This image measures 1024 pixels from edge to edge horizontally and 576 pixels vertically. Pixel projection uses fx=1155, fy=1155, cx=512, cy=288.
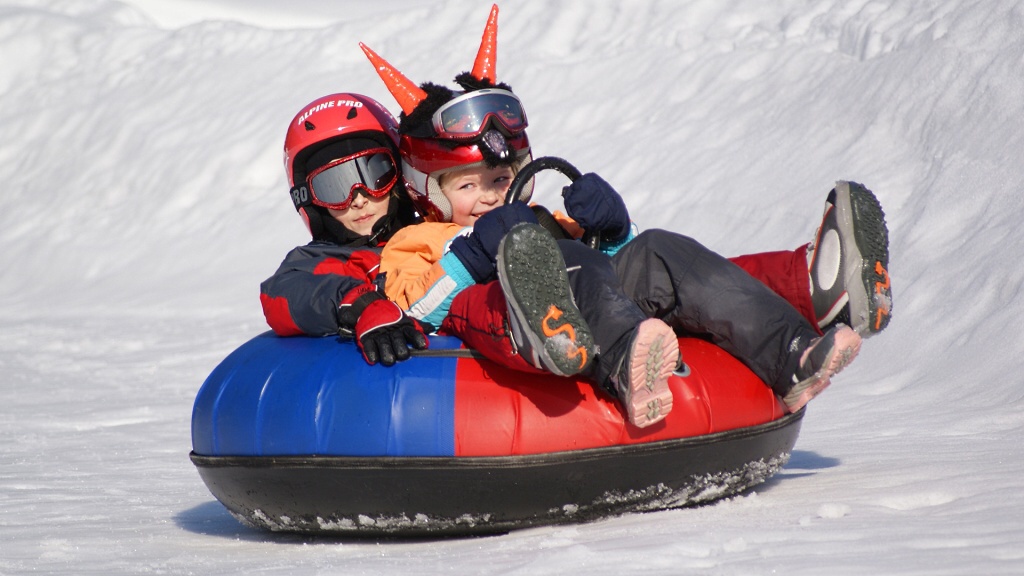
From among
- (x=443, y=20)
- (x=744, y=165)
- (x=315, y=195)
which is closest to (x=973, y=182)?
(x=744, y=165)

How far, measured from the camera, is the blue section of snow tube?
3.28 metres

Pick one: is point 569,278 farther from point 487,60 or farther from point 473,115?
point 487,60

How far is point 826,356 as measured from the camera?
3219 mm

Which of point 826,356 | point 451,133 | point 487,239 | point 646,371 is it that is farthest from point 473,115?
point 826,356

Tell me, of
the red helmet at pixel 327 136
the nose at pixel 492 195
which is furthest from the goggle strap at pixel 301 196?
the nose at pixel 492 195

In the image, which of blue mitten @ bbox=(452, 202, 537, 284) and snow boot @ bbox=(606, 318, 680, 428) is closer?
snow boot @ bbox=(606, 318, 680, 428)

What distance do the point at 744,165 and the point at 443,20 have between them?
6.35m

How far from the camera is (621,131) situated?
448 inches

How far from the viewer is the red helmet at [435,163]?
413 cm

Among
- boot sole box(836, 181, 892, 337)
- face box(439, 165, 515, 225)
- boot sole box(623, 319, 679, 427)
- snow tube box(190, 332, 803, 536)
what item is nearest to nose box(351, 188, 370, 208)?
face box(439, 165, 515, 225)

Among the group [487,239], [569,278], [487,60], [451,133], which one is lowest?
[569,278]

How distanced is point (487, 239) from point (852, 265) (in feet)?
3.58

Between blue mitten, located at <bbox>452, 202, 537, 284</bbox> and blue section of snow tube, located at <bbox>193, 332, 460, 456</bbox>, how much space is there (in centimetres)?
26

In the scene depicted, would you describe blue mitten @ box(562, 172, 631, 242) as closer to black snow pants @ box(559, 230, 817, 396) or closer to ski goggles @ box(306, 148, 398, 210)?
black snow pants @ box(559, 230, 817, 396)
